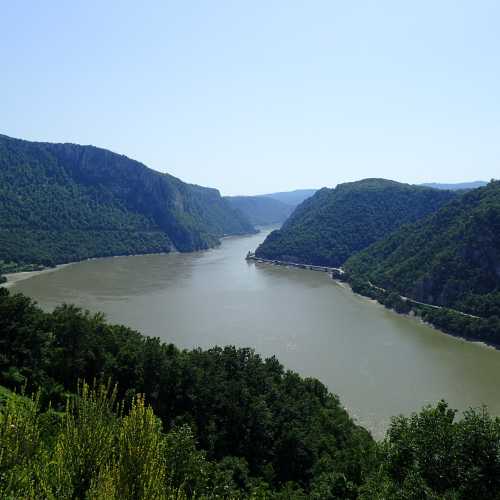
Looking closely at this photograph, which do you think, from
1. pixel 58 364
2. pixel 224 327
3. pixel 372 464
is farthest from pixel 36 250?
pixel 372 464

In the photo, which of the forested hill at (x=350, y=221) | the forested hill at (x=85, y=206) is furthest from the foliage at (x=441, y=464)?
the forested hill at (x=85, y=206)

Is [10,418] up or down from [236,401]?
up

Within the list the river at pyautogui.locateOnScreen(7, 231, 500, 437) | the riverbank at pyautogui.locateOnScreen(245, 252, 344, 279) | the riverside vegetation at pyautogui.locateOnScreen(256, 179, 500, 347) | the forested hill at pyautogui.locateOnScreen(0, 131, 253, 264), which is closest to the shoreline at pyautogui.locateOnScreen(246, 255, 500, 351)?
the riverbank at pyautogui.locateOnScreen(245, 252, 344, 279)

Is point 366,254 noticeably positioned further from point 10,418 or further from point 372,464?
point 10,418

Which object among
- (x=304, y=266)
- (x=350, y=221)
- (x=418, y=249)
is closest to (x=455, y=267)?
(x=418, y=249)

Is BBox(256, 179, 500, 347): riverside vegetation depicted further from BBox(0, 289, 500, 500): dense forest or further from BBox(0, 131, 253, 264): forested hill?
BBox(0, 131, 253, 264): forested hill
